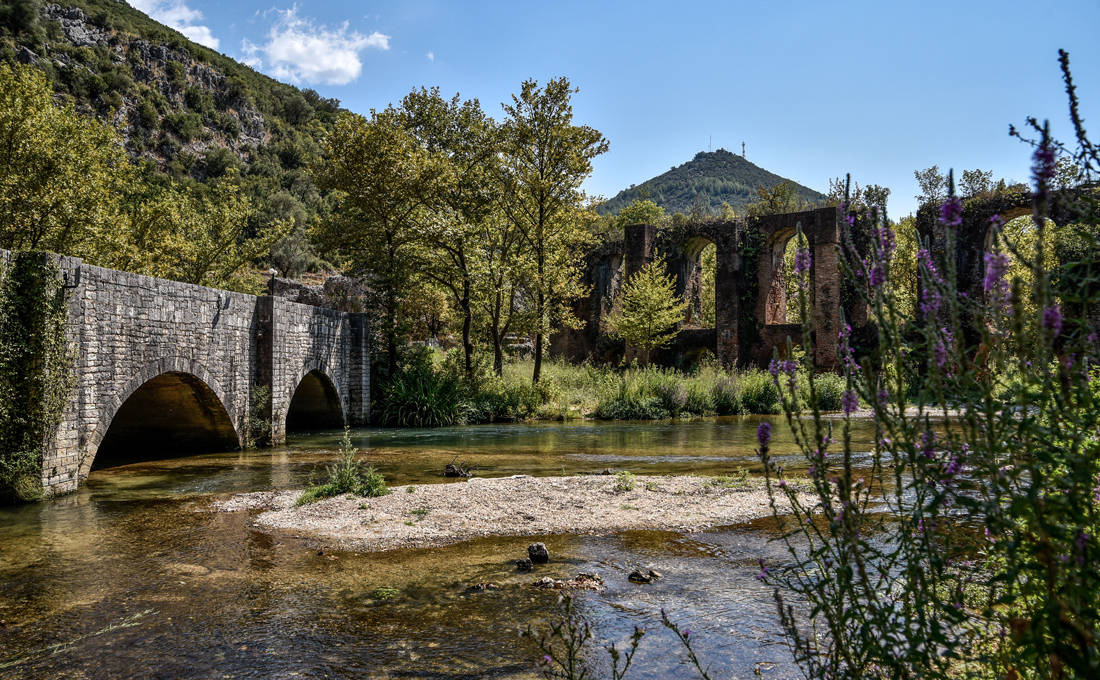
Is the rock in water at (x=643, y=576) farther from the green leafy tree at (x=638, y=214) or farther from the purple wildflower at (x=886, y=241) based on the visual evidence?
the green leafy tree at (x=638, y=214)

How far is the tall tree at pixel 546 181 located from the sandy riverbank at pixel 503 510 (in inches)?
475

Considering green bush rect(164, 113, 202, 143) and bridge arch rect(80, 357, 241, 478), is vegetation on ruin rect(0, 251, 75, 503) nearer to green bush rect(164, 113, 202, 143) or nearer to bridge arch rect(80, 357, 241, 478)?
bridge arch rect(80, 357, 241, 478)

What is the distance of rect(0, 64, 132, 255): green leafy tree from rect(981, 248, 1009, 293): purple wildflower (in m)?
17.1

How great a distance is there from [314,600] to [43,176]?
45.9 feet

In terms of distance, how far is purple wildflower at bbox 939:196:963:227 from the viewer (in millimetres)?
2070

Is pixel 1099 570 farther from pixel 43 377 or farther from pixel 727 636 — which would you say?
pixel 43 377

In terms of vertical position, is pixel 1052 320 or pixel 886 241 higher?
pixel 886 241

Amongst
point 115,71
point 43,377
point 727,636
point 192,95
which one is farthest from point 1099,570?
point 192,95

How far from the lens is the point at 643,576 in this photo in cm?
513

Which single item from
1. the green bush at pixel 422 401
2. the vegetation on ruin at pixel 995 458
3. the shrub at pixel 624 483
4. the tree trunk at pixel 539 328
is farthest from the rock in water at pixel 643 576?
the tree trunk at pixel 539 328

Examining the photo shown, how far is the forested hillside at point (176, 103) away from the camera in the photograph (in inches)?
1911

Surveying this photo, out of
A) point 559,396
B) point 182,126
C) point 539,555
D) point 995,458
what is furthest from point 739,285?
point 182,126

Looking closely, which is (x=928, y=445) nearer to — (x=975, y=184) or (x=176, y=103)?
(x=975, y=184)

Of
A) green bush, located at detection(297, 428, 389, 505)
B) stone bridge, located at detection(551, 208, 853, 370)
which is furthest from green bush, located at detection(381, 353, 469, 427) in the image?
stone bridge, located at detection(551, 208, 853, 370)
